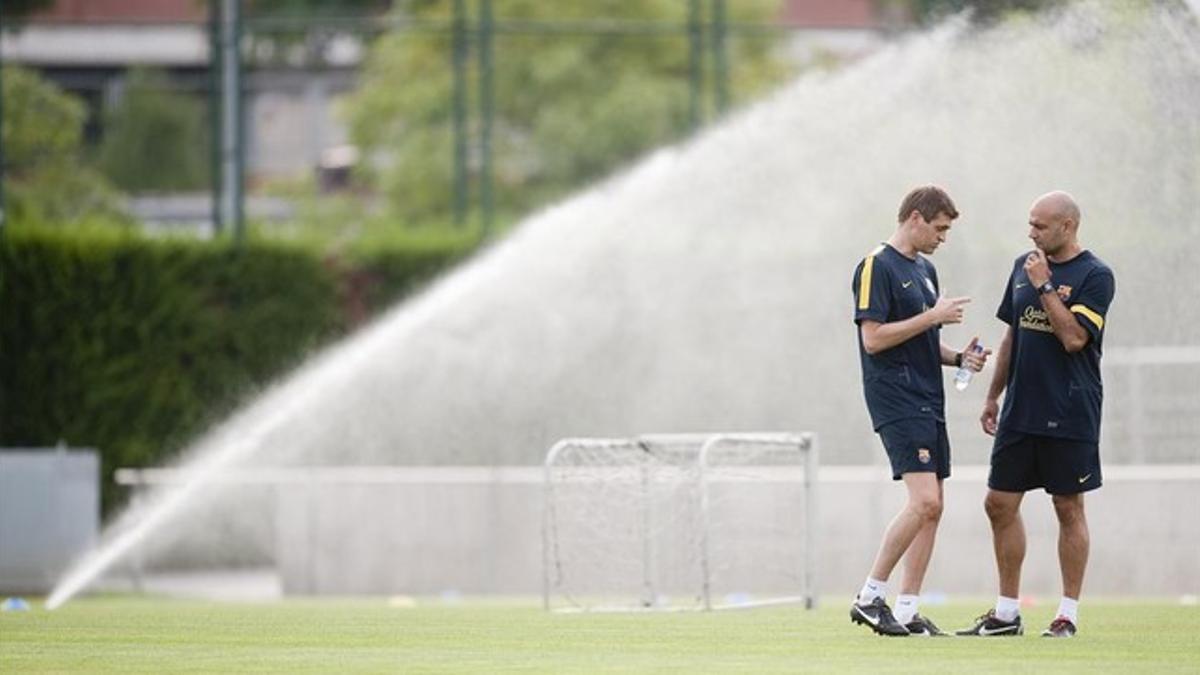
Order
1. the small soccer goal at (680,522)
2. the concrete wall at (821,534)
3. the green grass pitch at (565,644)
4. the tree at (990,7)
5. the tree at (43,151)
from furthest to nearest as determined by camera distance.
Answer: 1. the tree at (43,151)
2. the tree at (990,7)
3. the concrete wall at (821,534)
4. the small soccer goal at (680,522)
5. the green grass pitch at (565,644)

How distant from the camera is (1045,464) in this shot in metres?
12.6

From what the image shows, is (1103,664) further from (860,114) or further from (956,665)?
(860,114)

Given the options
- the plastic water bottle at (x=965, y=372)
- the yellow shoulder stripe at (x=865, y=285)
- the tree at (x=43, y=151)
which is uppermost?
the tree at (x=43, y=151)

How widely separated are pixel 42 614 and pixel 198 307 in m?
15.3

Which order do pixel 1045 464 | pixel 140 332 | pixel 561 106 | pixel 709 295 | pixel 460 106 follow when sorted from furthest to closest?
1. pixel 561 106
2. pixel 460 106
3. pixel 140 332
4. pixel 709 295
5. pixel 1045 464

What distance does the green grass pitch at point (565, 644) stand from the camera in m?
11.0

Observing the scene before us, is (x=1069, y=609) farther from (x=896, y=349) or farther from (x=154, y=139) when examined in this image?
(x=154, y=139)

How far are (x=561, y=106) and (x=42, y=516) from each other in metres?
29.0

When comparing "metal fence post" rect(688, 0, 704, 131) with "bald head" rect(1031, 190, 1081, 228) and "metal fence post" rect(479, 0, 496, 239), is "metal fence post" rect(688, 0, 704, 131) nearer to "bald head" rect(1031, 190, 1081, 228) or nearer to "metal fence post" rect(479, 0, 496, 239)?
"metal fence post" rect(479, 0, 496, 239)

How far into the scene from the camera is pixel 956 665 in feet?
35.8

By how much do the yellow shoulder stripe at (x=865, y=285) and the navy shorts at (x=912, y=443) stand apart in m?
0.59

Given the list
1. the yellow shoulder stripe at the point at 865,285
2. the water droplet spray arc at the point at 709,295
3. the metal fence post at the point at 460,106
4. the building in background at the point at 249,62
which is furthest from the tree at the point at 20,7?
the yellow shoulder stripe at the point at 865,285

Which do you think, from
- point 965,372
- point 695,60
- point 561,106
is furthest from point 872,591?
point 561,106

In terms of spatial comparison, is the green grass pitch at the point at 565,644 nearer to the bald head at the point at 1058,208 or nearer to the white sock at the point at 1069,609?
the white sock at the point at 1069,609
